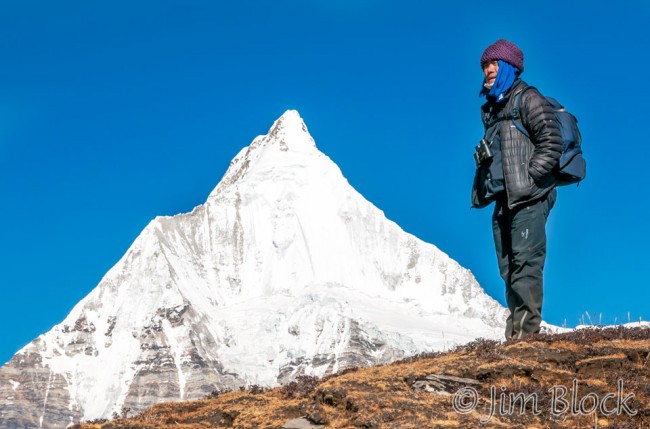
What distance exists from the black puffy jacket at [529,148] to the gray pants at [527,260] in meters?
0.18

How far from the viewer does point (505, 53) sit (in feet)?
45.6

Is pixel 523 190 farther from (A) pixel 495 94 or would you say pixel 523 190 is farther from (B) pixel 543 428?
(B) pixel 543 428

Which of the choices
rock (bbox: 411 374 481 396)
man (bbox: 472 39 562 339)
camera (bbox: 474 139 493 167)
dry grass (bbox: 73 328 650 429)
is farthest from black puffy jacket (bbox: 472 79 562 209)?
rock (bbox: 411 374 481 396)

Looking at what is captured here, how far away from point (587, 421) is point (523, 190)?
333 centimetres

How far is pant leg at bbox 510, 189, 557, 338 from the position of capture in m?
13.6

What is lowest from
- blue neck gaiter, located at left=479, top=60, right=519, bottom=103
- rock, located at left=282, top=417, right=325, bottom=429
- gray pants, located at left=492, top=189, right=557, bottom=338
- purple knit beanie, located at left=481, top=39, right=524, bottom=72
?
rock, located at left=282, top=417, right=325, bottom=429

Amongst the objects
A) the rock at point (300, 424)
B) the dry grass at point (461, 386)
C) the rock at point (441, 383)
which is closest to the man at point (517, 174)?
the dry grass at point (461, 386)

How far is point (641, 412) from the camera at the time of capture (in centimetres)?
1080

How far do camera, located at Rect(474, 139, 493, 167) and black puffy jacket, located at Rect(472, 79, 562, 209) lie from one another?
0.17 metres

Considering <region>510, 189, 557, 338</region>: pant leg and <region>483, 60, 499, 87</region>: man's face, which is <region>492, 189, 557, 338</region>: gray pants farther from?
<region>483, 60, 499, 87</region>: man's face

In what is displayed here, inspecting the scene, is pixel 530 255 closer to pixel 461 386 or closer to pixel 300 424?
pixel 461 386

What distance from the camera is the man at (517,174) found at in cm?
1335

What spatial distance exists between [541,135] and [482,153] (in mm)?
790

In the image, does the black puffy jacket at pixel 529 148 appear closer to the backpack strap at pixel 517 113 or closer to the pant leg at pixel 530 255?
the backpack strap at pixel 517 113
